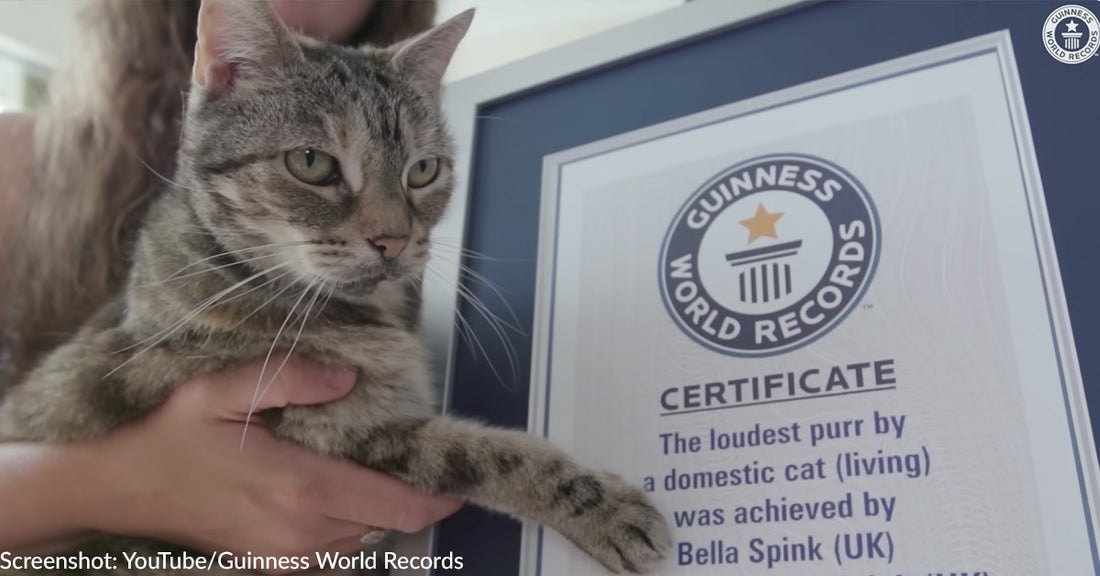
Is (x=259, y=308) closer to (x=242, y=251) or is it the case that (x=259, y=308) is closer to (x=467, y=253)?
(x=242, y=251)

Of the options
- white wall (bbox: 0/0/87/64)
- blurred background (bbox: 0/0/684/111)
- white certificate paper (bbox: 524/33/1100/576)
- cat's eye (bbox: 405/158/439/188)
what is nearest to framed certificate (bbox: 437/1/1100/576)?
white certificate paper (bbox: 524/33/1100/576)

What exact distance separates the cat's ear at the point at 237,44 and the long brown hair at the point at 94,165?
0.32 metres

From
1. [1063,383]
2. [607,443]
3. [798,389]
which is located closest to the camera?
[1063,383]

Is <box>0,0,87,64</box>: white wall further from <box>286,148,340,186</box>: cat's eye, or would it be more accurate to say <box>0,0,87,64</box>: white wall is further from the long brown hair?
<box>286,148,340,186</box>: cat's eye

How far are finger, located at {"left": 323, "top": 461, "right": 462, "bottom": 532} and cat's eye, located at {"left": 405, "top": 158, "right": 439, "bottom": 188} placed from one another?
14.6 inches

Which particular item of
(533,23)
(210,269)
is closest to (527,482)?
(210,269)

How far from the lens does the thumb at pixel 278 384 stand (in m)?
0.86

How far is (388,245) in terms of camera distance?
87cm

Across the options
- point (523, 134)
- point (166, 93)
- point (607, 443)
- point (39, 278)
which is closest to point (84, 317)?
point (39, 278)

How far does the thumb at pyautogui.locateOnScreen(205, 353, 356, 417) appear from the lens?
86 cm

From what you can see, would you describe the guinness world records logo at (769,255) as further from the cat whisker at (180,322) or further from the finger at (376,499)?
the cat whisker at (180,322)

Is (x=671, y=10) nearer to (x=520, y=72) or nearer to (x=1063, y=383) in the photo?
(x=520, y=72)

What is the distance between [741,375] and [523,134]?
19.8 inches

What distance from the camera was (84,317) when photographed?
3.88ft
